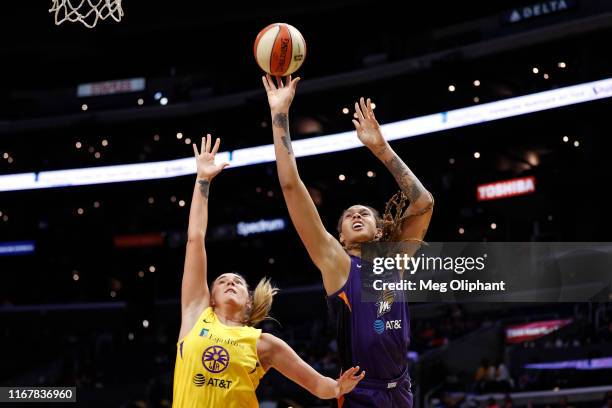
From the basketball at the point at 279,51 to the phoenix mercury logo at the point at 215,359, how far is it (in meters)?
1.87

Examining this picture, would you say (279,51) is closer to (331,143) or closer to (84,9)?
(84,9)

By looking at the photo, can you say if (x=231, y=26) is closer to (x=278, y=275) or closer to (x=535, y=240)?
(x=278, y=275)

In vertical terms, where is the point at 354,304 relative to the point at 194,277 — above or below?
below

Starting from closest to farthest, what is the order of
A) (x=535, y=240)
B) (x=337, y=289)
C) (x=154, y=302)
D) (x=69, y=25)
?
1. (x=337, y=289)
2. (x=535, y=240)
3. (x=69, y=25)
4. (x=154, y=302)

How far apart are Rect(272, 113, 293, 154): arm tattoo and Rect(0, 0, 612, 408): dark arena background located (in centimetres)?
1088

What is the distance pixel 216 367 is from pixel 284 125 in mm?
1464

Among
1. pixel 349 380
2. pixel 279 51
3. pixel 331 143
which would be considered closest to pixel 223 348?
pixel 349 380

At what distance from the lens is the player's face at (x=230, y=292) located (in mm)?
4938

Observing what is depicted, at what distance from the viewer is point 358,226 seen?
14.9 feet

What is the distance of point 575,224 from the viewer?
2253 cm

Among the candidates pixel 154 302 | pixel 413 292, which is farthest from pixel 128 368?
pixel 413 292

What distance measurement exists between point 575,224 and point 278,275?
1096cm

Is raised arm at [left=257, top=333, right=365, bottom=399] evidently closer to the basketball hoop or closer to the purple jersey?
the purple jersey

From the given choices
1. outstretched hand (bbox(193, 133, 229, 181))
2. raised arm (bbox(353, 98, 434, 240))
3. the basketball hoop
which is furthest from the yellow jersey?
the basketball hoop
